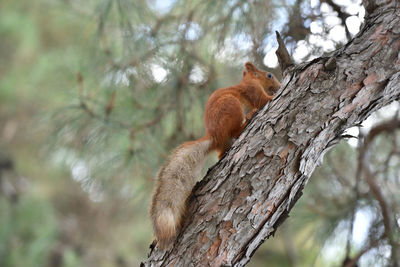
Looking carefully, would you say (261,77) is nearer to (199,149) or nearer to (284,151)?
(199,149)

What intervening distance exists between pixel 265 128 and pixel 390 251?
54cm

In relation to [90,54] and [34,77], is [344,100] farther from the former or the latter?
[34,77]

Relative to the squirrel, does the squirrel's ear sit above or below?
above

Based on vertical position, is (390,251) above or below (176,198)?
below

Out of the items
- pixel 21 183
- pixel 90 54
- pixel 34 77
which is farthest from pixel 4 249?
pixel 90 54

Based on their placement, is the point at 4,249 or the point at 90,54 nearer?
the point at 90,54

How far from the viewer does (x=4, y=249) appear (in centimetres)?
297

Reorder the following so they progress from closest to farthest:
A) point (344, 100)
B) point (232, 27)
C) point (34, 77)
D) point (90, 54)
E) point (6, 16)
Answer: point (344, 100) → point (232, 27) → point (90, 54) → point (34, 77) → point (6, 16)

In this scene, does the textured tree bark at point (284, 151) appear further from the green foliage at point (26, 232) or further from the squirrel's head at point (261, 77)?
the green foliage at point (26, 232)

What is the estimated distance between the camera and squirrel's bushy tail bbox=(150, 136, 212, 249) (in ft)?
2.57

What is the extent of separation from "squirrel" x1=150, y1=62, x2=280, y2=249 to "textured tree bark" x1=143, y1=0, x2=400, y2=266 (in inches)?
1.3

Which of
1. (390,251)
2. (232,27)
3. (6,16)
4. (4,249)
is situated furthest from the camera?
(6,16)

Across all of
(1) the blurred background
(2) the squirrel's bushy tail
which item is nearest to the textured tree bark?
(2) the squirrel's bushy tail

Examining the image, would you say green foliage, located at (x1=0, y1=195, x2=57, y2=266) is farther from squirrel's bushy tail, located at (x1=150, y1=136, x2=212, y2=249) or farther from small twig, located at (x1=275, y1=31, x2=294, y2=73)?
small twig, located at (x1=275, y1=31, x2=294, y2=73)
